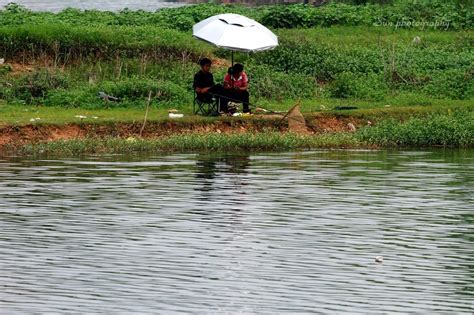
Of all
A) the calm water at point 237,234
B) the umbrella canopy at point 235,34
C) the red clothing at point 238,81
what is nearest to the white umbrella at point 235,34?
the umbrella canopy at point 235,34

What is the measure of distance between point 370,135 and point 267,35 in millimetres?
2609

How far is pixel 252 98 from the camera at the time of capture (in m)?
25.7

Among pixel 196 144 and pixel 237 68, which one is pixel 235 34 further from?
pixel 196 144

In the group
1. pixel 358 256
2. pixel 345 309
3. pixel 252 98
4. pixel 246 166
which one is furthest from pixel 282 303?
pixel 252 98

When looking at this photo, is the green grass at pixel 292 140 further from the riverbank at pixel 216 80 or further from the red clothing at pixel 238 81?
the red clothing at pixel 238 81

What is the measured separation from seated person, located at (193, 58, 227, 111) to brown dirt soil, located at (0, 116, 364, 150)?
436 millimetres

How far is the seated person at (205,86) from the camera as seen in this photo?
Result: 2377 centimetres

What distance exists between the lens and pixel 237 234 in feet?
49.8

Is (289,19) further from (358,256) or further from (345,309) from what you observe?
(345,309)

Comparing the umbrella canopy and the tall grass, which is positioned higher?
the umbrella canopy

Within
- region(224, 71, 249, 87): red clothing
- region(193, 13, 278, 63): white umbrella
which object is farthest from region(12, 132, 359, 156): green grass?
region(193, 13, 278, 63): white umbrella

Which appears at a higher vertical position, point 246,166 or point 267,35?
point 267,35

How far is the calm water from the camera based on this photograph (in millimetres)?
12133

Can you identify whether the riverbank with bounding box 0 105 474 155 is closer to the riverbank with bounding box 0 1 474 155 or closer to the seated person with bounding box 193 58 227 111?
the riverbank with bounding box 0 1 474 155
